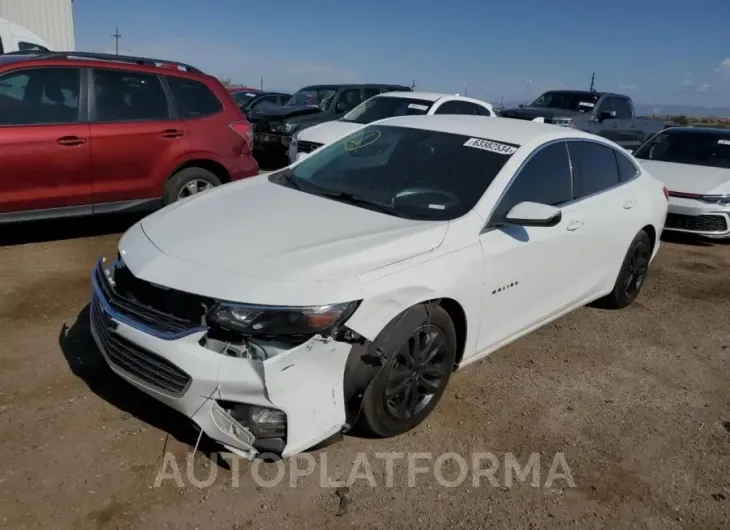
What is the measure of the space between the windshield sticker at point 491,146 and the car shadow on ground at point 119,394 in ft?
7.67

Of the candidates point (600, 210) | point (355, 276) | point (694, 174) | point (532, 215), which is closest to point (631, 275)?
point (600, 210)

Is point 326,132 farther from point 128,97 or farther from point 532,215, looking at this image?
point 532,215

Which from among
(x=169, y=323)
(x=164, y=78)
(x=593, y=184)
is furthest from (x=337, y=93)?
(x=169, y=323)

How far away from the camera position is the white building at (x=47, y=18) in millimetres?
18078

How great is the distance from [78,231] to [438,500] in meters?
5.19

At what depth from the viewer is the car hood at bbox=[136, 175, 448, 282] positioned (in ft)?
9.45

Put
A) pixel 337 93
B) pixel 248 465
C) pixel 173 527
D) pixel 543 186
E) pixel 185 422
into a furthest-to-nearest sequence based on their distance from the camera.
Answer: pixel 337 93
pixel 543 186
pixel 185 422
pixel 248 465
pixel 173 527

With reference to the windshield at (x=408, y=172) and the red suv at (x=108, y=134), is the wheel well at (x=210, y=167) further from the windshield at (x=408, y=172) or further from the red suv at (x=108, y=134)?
the windshield at (x=408, y=172)

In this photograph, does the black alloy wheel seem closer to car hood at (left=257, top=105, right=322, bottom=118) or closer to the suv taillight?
the suv taillight

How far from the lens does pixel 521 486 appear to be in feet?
9.88

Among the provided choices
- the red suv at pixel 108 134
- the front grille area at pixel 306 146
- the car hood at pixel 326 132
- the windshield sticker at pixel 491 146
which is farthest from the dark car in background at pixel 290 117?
the windshield sticker at pixel 491 146

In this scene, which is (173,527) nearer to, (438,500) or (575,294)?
A: (438,500)

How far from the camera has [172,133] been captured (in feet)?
20.5

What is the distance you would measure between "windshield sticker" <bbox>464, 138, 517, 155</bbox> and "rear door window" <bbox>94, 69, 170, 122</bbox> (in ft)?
11.7
